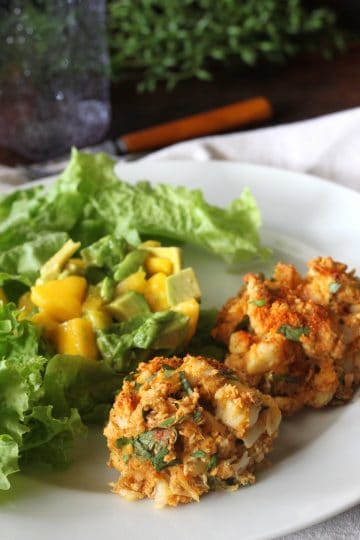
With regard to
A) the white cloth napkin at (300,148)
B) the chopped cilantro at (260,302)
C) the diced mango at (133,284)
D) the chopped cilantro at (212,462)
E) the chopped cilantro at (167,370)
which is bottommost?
the white cloth napkin at (300,148)

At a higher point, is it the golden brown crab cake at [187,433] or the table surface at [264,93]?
the golden brown crab cake at [187,433]

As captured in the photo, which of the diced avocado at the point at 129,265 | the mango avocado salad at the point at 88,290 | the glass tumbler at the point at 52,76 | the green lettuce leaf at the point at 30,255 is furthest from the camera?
the glass tumbler at the point at 52,76

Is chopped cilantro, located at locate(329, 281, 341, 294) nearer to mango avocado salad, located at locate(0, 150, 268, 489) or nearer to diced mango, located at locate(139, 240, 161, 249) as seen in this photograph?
mango avocado salad, located at locate(0, 150, 268, 489)

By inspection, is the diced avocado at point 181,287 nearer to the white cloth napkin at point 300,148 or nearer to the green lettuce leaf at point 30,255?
the green lettuce leaf at point 30,255

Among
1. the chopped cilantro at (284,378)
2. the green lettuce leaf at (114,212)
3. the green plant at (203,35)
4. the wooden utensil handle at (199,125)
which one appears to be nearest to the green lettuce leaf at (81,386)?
the chopped cilantro at (284,378)

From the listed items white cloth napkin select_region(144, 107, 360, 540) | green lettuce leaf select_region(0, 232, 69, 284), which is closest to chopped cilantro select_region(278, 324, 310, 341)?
green lettuce leaf select_region(0, 232, 69, 284)

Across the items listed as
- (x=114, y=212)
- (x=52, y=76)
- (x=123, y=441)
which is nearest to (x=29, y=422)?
(x=123, y=441)

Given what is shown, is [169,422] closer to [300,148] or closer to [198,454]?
[198,454]

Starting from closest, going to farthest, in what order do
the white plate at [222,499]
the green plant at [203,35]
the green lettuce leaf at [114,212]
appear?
the white plate at [222,499], the green lettuce leaf at [114,212], the green plant at [203,35]
